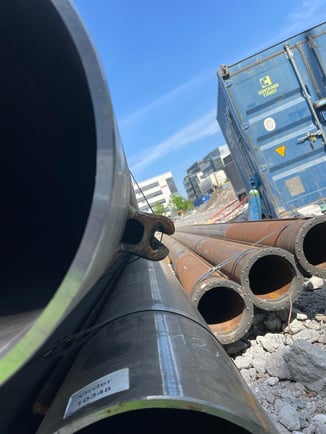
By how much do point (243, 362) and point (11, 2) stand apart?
2389 mm

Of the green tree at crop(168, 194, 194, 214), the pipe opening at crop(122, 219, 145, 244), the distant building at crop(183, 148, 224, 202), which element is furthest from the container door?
the green tree at crop(168, 194, 194, 214)

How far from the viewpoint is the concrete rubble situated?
6.14ft

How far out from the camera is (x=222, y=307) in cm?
306

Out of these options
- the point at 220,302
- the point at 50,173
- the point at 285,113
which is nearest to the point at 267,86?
the point at 285,113

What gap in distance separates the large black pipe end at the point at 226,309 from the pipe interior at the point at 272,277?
0.73 feet

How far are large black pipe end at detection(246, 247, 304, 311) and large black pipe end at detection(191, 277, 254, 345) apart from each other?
99 millimetres

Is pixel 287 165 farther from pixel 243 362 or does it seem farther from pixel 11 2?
pixel 11 2

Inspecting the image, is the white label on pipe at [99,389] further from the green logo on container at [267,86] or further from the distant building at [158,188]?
the distant building at [158,188]

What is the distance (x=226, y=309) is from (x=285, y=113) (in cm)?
351

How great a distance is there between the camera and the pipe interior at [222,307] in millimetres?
2754

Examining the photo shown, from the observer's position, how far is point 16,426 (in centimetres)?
117

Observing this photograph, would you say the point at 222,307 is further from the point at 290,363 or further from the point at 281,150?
the point at 281,150

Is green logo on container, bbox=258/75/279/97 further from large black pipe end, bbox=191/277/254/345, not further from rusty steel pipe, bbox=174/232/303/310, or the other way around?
large black pipe end, bbox=191/277/254/345

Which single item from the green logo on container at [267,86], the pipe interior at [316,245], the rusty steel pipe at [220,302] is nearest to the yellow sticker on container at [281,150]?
the green logo on container at [267,86]
